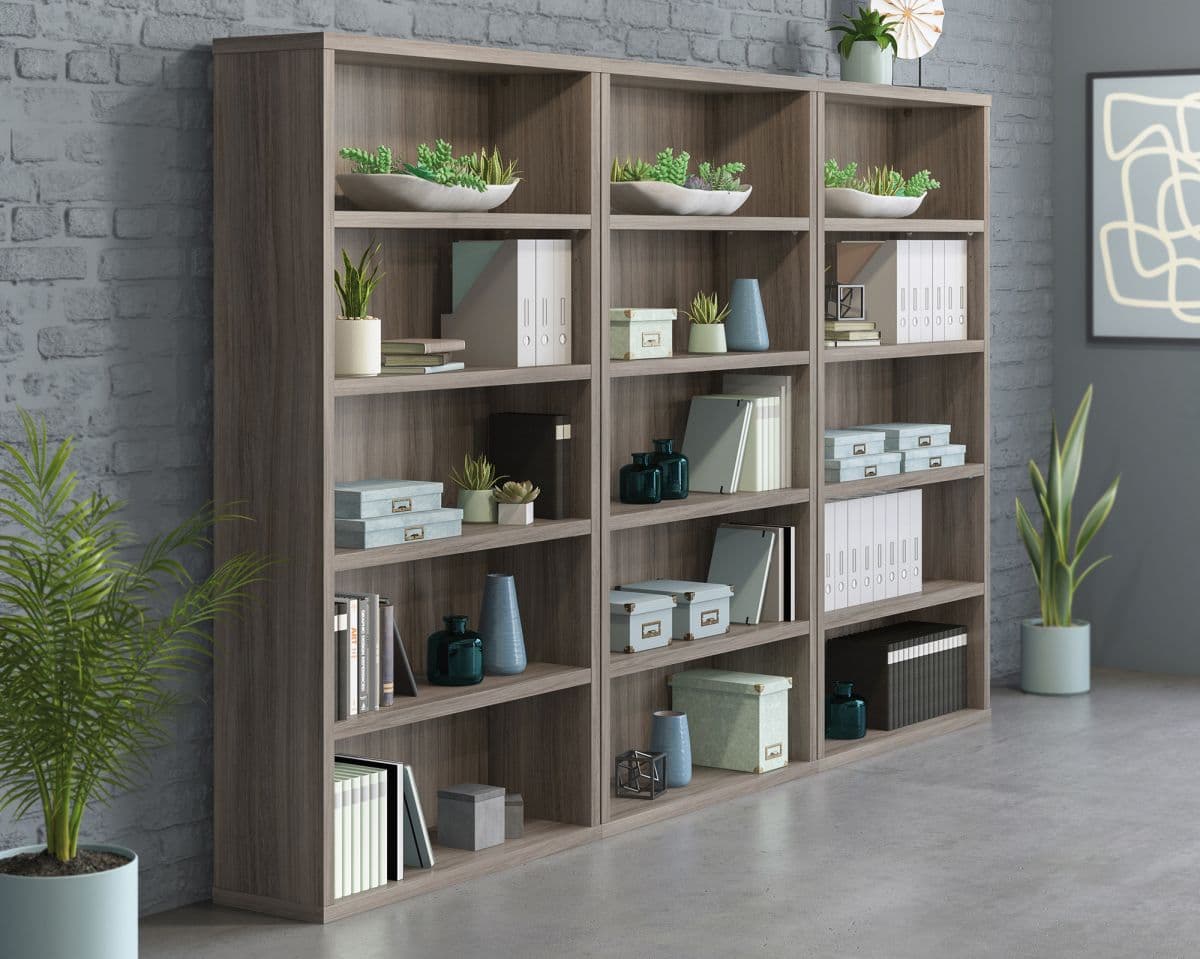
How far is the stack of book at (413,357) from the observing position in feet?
13.6

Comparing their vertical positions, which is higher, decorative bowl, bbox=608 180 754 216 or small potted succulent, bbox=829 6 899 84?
small potted succulent, bbox=829 6 899 84

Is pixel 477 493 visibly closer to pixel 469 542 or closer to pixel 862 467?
pixel 469 542

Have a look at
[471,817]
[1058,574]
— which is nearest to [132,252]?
[471,817]

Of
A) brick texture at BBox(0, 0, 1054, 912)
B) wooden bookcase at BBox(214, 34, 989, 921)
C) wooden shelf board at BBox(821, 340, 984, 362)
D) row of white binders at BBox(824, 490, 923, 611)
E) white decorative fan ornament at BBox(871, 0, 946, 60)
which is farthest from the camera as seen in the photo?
white decorative fan ornament at BBox(871, 0, 946, 60)

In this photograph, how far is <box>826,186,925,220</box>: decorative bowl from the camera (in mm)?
5336

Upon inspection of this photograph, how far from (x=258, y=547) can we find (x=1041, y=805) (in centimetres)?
212

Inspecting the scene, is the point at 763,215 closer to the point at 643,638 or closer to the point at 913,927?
the point at 643,638

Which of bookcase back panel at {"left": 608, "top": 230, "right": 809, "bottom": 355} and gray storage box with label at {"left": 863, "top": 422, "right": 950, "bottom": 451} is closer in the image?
bookcase back panel at {"left": 608, "top": 230, "right": 809, "bottom": 355}

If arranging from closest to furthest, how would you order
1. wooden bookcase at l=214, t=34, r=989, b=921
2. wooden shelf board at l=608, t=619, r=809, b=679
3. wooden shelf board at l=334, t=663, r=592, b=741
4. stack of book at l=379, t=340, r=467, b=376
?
wooden bookcase at l=214, t=34, r=989, b=921, wooden shelf board at l=334, t=663, r=592, b=741, stack of book at l=379, t=340, r=467, b=376, wooden shelf board at l=608, t=619, r=809, b=679

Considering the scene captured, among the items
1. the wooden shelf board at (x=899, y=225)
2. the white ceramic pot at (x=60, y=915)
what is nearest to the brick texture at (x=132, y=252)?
the white ceramic pot at (x=60, y=915)

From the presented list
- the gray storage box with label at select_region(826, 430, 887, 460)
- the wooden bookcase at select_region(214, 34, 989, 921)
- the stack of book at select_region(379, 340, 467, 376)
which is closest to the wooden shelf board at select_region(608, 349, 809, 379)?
the wooden bookcase at select_region(214, 34, 989, 921)

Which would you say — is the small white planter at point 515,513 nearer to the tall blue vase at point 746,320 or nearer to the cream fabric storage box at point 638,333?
the cream fabric storage box at point 638,333

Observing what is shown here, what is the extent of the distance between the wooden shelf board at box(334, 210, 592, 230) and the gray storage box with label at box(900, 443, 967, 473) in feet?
5.24

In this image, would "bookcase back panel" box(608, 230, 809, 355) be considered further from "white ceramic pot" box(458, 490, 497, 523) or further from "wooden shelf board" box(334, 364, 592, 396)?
"white ceramic pot" box(458, 490, 497, 523)
